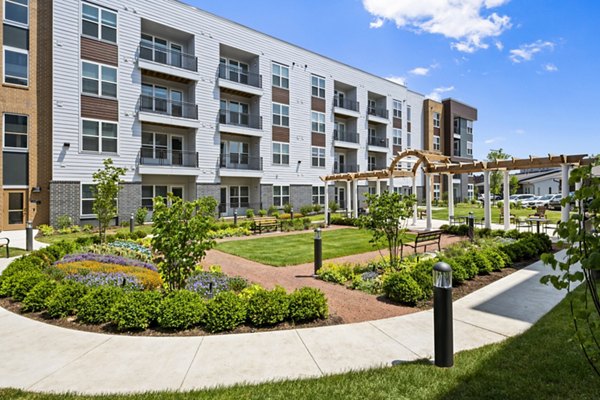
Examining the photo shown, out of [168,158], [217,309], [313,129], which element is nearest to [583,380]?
[217,309]

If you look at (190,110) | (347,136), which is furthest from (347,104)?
(190,110)

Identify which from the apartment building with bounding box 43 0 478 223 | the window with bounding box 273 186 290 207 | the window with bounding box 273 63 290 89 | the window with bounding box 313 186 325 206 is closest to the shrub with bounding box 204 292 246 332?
the apartment building with bounding box 43 0 478 223

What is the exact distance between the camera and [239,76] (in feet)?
94.2

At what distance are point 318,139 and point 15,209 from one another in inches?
973

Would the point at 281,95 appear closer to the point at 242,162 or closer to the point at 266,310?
the point at 242,162

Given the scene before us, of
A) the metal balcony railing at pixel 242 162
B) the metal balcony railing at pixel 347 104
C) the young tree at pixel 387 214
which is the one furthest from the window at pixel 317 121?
the young tree at pixel 387 214

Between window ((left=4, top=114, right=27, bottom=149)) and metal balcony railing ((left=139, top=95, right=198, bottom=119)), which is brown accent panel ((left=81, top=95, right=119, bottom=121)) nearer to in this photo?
metal balcony railing ((left=139, top=95, right=198, bottom=119))

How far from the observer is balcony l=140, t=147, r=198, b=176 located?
23.3m

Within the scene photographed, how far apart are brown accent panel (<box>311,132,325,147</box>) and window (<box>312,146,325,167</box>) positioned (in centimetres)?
41

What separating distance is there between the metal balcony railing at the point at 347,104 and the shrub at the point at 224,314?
33.2 meters

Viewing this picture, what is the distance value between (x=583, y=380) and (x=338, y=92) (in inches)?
1481

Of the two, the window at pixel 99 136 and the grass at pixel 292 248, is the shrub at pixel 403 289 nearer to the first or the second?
the grass at pixel 292 248

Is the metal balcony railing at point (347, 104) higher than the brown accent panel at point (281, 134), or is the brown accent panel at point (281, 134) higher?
the metal balcony railing at point (347, 104)

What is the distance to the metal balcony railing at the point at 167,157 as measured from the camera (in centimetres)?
2405
